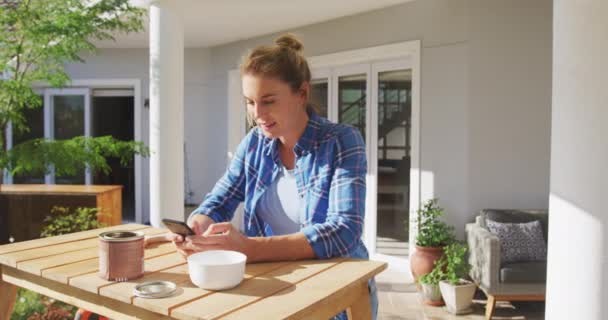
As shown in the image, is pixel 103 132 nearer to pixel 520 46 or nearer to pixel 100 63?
pixel 100 63

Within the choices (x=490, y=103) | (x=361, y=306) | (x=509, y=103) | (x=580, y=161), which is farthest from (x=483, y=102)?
(x=361, y=306)

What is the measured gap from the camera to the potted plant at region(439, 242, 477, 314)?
A: 3.97m

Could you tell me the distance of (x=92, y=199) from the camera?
185 inches

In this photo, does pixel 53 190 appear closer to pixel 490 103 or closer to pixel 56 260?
pixel 56 260

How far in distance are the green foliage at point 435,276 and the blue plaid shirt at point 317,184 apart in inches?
116

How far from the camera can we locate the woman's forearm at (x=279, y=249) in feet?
4.15

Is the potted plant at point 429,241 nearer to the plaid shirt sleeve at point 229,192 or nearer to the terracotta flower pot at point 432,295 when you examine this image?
the terracotta flower pot at point 432,295

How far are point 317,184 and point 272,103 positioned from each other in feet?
0.82

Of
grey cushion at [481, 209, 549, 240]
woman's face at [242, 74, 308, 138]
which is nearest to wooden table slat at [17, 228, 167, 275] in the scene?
woman's face at [242, 74, 308, 138]

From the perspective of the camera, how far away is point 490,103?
4648mm

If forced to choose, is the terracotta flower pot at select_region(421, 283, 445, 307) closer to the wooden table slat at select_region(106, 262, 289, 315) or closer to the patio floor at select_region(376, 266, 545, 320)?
the patio floor at select_region(376, 266, 545, 320)

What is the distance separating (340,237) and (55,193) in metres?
4.23

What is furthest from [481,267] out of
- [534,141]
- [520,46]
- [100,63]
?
[100,63]

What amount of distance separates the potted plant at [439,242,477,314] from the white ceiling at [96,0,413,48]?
97.7 inches
